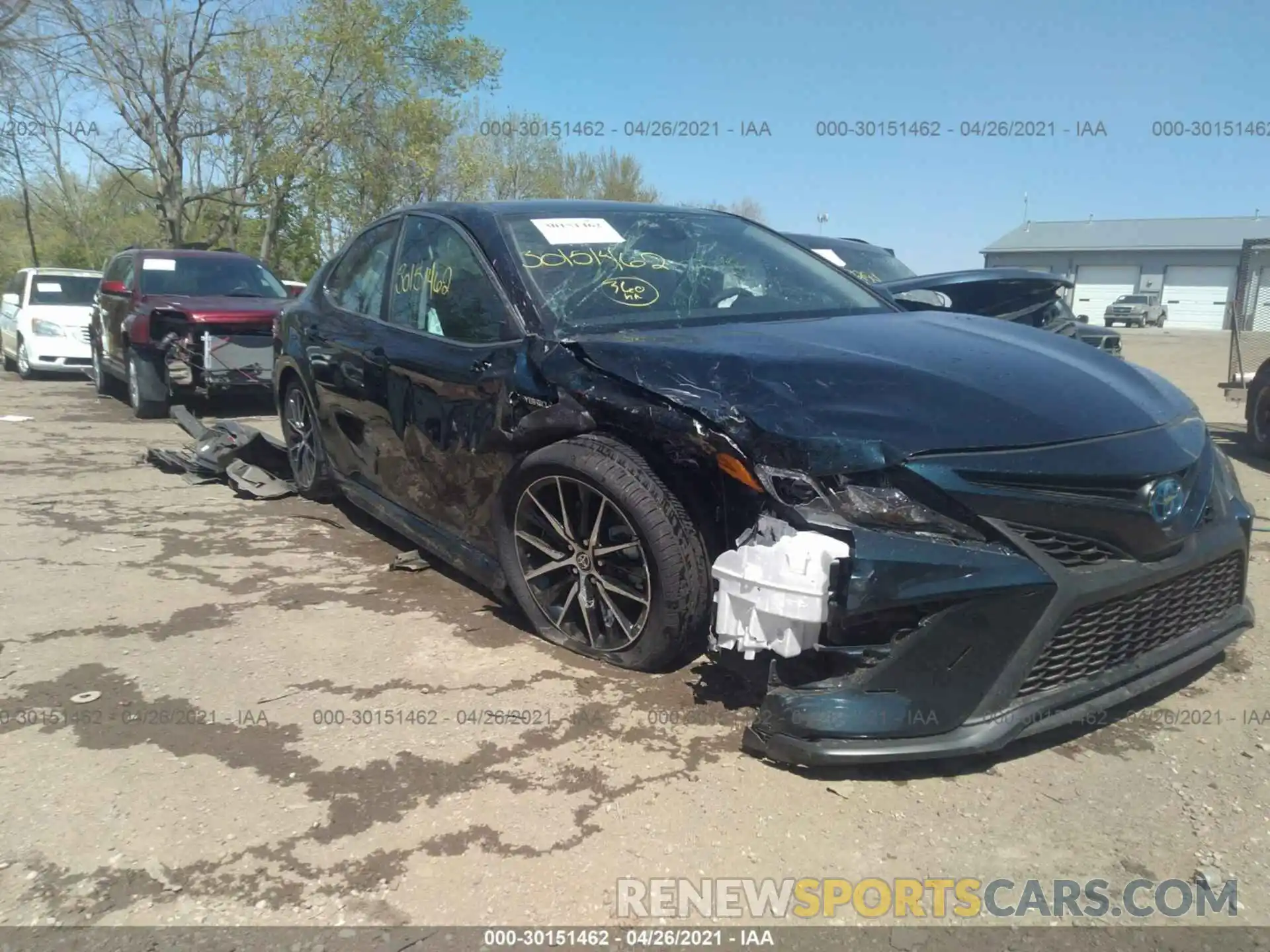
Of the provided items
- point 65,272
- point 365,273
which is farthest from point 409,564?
point 65,272

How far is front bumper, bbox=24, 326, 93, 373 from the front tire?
12269 mm

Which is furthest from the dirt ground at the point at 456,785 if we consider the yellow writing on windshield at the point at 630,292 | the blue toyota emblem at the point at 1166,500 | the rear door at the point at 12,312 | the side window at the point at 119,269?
the rear door at the point at 12,312

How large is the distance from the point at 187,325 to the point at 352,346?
5.46 metres

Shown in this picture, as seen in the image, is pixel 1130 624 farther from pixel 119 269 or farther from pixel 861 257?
pixel 119 269

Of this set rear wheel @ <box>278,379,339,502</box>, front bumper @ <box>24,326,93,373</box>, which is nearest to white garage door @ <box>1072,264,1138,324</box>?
front bumper @ <box>24,326,93,373</box>

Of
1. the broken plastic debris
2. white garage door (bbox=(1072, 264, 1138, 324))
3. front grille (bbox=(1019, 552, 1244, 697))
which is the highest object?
white garage door (bbox=(1072, 264, 1138, 324))

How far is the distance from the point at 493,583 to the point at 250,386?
656 centimetres

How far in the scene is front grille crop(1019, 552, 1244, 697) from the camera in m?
2.48

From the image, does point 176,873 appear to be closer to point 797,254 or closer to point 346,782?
point 346,782

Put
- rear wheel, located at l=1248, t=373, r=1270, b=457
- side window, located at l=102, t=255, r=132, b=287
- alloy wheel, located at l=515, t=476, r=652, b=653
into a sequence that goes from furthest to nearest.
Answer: side window, located at l=102, t=255, r=132, b=287 < rear wheel, located at l=1248, t=373, r=1270, b=457 < alloy wheel, located at l=515, t=476, r=652, b=653

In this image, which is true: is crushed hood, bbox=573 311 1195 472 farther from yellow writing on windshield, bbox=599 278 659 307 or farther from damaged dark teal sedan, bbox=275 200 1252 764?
yellow writing on windshield, bbox=599 278 659 307

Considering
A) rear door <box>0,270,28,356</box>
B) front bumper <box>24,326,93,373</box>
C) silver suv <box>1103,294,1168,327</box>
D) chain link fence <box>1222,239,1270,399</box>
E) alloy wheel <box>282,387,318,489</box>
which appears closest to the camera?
alloy wheel <box>282,387,318,489</box>

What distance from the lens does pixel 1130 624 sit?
2615mm

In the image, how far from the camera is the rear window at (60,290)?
13695 millimetres
